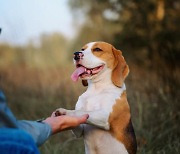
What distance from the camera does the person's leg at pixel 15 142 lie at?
2094mm

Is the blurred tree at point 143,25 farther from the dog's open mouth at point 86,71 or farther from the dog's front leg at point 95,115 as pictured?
the dog's front leg at point 95,115

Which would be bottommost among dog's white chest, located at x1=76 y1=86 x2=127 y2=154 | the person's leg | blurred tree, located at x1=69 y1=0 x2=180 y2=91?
blurred tree, located at x1=69 y1=0 x2=180 y2=91

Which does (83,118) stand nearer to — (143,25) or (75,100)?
(75,100)

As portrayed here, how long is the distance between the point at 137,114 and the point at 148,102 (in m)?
0.38

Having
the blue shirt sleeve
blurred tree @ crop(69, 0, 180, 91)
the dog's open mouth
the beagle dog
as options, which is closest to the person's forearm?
the blue shirt sleeve

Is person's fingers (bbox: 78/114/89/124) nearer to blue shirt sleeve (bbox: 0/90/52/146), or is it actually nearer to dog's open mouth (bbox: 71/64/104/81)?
blue shirt sleeve (bbox: 0/90/52/146)

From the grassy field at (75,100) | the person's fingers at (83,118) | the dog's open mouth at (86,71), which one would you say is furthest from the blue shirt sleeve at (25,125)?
the grassy field at (75,100)

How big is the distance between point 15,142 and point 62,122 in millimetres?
416

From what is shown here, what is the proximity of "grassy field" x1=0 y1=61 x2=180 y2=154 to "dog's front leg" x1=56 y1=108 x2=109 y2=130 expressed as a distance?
5.25 feet

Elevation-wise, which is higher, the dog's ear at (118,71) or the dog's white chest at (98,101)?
the dog's ear at (118,71)

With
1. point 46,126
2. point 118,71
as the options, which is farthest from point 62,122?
point 118,71

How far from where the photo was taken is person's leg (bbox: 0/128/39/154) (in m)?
2.09

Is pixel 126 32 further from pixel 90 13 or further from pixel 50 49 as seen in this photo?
pixel 50 49

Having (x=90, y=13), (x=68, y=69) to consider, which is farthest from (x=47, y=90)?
(x=90, y=13)
